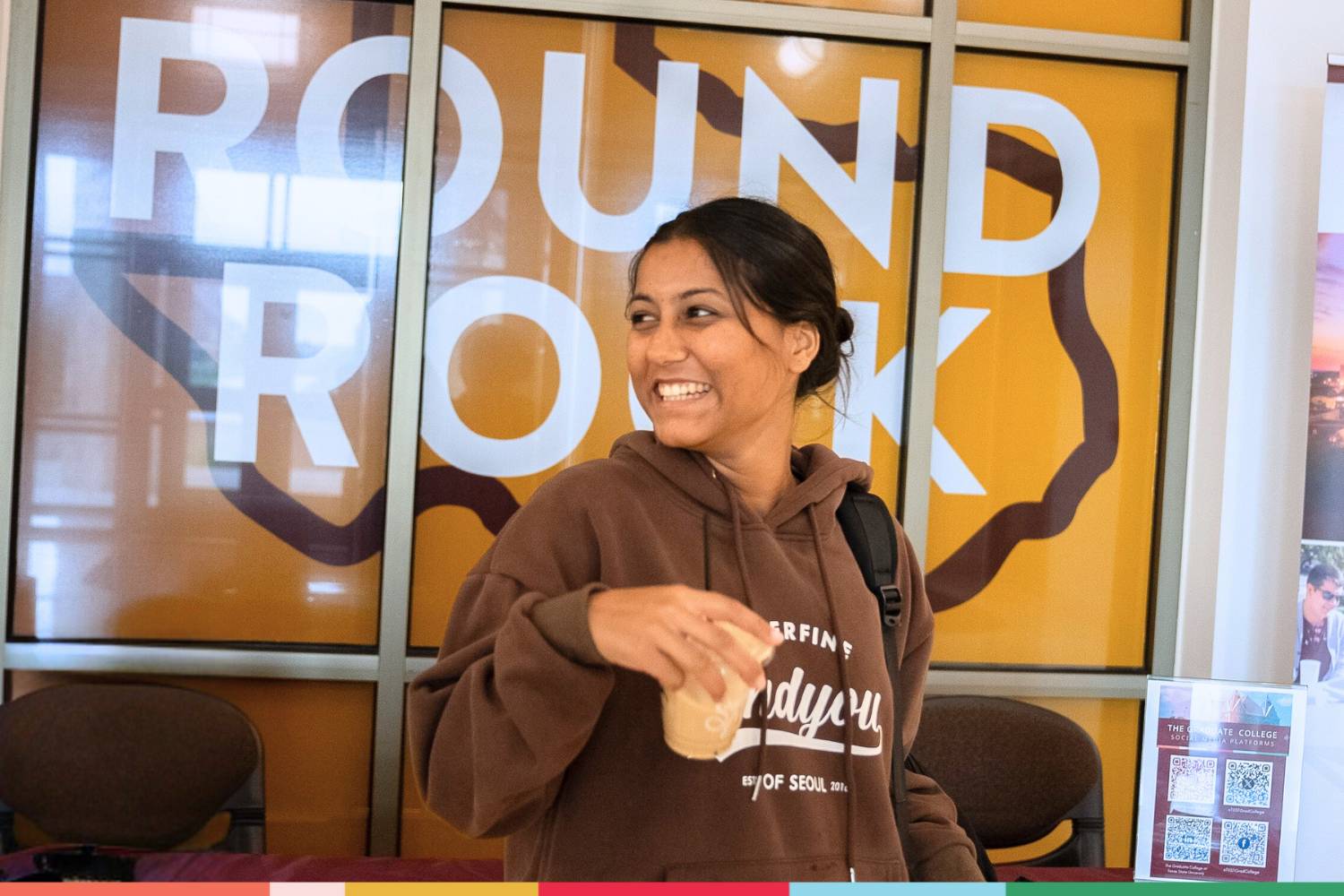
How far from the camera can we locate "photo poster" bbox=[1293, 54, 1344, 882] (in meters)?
3.13

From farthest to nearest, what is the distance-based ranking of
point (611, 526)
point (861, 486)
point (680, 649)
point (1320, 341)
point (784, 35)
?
point (784, 35) → point (1320, 341) → point (861, 486) → point (611, 526) → point (680, 649)

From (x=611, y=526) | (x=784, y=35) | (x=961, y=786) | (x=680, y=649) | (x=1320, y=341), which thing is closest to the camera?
(x=680, y=649)

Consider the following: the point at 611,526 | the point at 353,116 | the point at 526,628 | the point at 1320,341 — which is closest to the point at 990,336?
the point at 1320,341

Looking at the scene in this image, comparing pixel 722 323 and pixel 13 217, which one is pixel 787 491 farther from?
pixel 13 217

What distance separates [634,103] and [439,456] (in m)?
1.11

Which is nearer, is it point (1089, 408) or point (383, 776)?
point (383, 776)

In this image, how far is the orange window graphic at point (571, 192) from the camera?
3342mm

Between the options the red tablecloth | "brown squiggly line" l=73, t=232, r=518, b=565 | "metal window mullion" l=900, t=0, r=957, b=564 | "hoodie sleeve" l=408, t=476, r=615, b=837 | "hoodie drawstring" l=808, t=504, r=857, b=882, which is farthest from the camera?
"metal window mullion" l=900, t=0, r=957, b=564

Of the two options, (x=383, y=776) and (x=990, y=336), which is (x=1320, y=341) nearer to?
(x=990, y=336)

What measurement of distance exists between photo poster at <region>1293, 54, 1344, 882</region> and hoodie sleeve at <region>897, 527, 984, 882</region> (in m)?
2.09

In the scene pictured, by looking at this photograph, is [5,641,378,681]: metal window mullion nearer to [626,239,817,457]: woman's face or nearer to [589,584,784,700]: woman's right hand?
[626,239,817,457]: woman's face

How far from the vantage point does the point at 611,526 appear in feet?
4.27

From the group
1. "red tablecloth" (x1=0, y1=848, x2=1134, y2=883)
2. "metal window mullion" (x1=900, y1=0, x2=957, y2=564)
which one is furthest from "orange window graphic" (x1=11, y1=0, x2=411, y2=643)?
"metal window mullion" (x1=900, y1=0, x2=957, y2=564)

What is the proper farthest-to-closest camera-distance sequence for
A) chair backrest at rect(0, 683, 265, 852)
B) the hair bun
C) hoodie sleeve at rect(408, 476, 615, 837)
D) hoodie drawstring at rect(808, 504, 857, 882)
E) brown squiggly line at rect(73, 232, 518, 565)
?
brown squiggly line at rect(73, 232, 518, 565), chair backrest at rect(0, 683, 265, 852), the hair bun, hoodie drawstring at rect(808, 504, 857, 882), hoodie sleeve at rect(408, 476, 615, 837)
